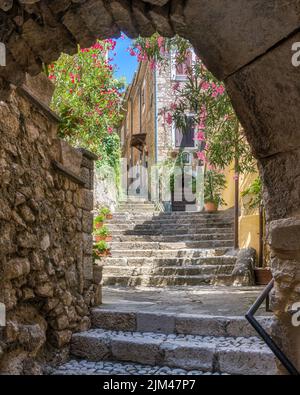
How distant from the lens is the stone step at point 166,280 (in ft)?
19.9

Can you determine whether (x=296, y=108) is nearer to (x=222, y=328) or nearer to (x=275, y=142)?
(x=275, y=142)

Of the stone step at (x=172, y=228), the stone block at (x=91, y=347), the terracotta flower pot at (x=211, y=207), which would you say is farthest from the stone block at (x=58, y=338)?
the terracotta flower pot at (x=211, y=207)

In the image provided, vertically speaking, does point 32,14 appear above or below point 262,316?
above

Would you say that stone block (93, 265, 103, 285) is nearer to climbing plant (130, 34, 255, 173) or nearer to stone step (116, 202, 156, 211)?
climbing plant (130, 34, 255, 173)

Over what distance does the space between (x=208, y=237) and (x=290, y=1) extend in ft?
22.8

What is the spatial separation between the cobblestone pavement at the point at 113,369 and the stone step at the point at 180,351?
0.05 meters

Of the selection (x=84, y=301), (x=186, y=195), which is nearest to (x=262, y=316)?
(x=84, y=301)

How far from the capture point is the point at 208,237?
824cm

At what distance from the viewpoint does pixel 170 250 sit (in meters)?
7.25

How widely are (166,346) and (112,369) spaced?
0.47 meters

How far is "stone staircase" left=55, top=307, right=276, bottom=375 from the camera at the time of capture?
317 cm

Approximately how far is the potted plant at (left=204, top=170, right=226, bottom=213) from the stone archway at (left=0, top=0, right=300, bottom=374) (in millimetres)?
8140

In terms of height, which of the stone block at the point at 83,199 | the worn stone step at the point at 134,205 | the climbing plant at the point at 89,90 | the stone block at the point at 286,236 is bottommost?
the stone block at the point at 286,236

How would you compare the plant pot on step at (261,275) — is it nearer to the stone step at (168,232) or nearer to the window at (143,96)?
the stone step at (168,232)
